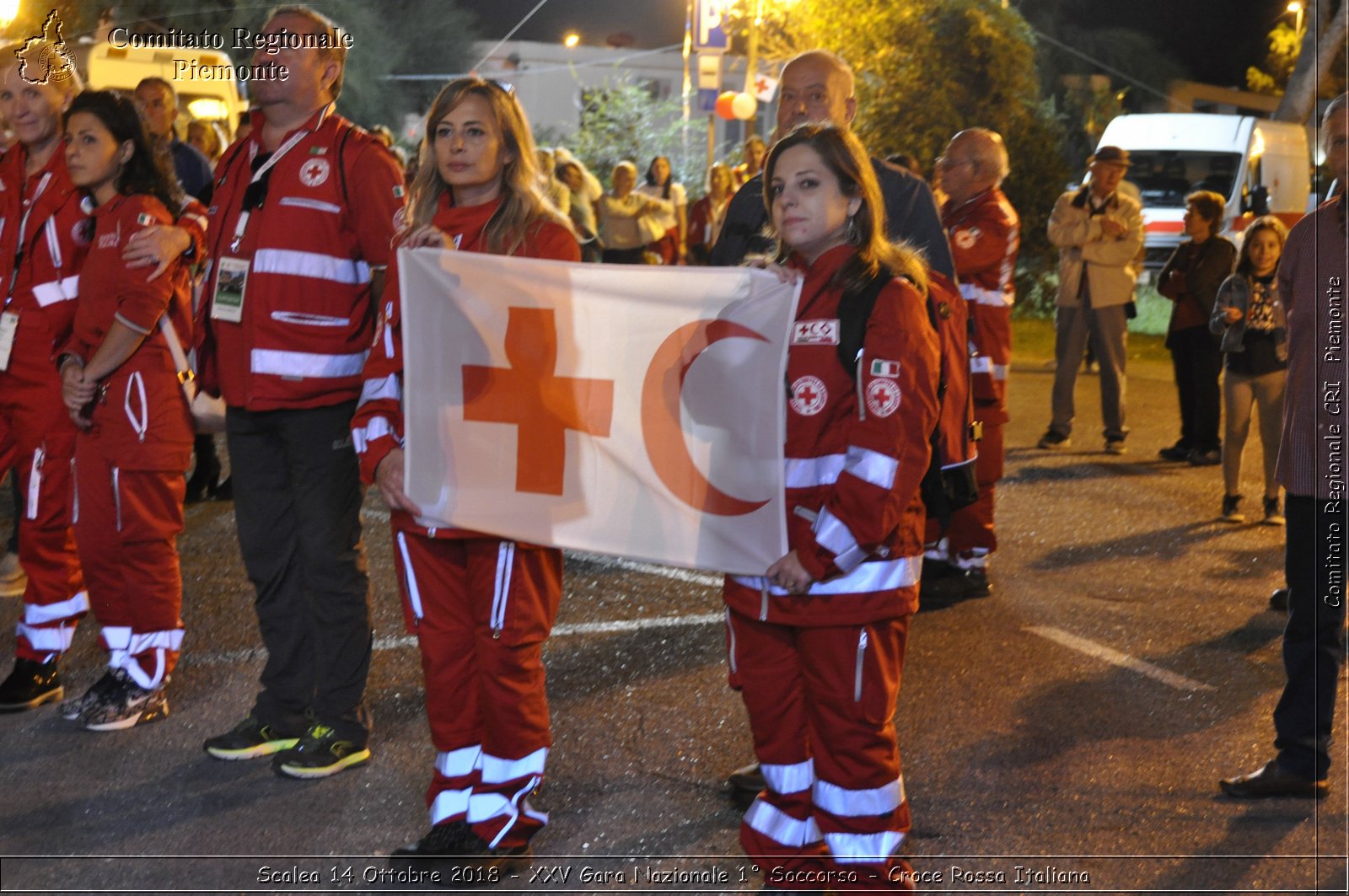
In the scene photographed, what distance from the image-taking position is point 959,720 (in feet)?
17.5

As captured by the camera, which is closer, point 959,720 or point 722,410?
point 722,410

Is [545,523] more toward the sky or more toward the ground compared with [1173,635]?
more toward the sky

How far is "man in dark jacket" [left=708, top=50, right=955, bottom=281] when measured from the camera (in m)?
5.05

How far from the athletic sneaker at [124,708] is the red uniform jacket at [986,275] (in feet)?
13.4

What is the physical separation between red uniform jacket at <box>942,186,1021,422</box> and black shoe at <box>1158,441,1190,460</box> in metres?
4.04

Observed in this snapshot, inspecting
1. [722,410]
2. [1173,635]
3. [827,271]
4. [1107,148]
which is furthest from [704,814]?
[1107,148]

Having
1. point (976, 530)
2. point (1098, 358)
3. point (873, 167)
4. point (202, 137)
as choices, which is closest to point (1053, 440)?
point (1098, 358)

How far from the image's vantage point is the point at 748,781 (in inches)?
180

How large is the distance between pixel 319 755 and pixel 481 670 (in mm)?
1017

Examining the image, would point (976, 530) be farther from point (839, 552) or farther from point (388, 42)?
point (388, 42)

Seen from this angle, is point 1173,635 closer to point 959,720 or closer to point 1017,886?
point 959,720

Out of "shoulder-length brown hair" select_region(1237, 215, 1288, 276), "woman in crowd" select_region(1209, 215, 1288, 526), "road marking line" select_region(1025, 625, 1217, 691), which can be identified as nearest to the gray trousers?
"woman in crowd" select_region(1209, 215, 1288, 526)

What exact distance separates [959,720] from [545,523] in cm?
215

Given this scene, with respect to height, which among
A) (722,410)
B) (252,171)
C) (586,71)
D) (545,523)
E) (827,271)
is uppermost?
(586,71)
